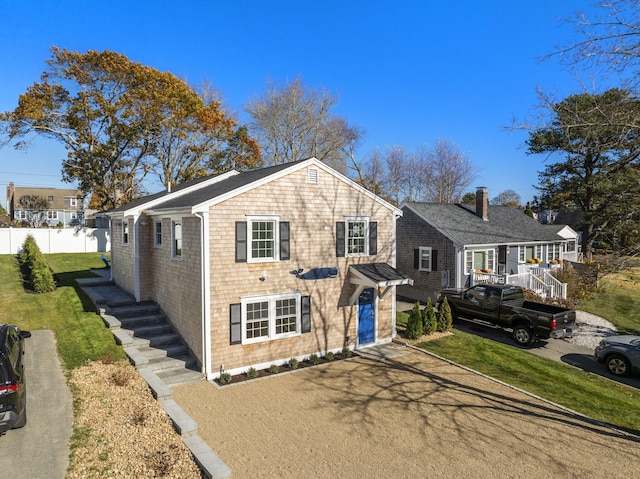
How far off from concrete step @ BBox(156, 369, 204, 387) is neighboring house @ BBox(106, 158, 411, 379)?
39cm

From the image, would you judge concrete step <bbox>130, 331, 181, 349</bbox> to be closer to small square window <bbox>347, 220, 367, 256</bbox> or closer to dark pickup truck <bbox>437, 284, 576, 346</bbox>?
small square window <bbox>347, 220, 367, 256</bbox>

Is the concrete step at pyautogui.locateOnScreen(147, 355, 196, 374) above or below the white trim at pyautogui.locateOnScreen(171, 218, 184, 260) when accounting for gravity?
below

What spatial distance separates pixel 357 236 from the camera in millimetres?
14867

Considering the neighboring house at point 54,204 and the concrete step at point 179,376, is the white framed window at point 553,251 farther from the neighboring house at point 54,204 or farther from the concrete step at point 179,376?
the neighboring house at point 54,204

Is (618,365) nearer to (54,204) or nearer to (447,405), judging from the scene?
(447,405)

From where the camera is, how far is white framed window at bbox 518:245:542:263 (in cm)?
2602

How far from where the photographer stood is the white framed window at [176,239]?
1323cm

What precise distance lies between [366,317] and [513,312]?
624cm

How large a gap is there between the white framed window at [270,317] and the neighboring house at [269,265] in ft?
0.11

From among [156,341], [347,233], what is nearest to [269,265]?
[347,233]

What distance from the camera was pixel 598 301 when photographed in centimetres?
2352

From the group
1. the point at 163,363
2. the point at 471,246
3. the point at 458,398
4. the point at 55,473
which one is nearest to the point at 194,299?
the point at 163,363

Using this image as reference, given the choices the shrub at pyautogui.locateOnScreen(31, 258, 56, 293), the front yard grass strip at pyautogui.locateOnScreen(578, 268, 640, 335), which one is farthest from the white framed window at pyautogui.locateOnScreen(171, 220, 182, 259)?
the front yard grass strip at pyautogui.locateOnScreen(578, 268, 640, 335)

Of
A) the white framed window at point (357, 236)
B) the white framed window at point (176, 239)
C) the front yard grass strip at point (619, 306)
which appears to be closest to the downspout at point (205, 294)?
the white framed window at point (176, 239)
